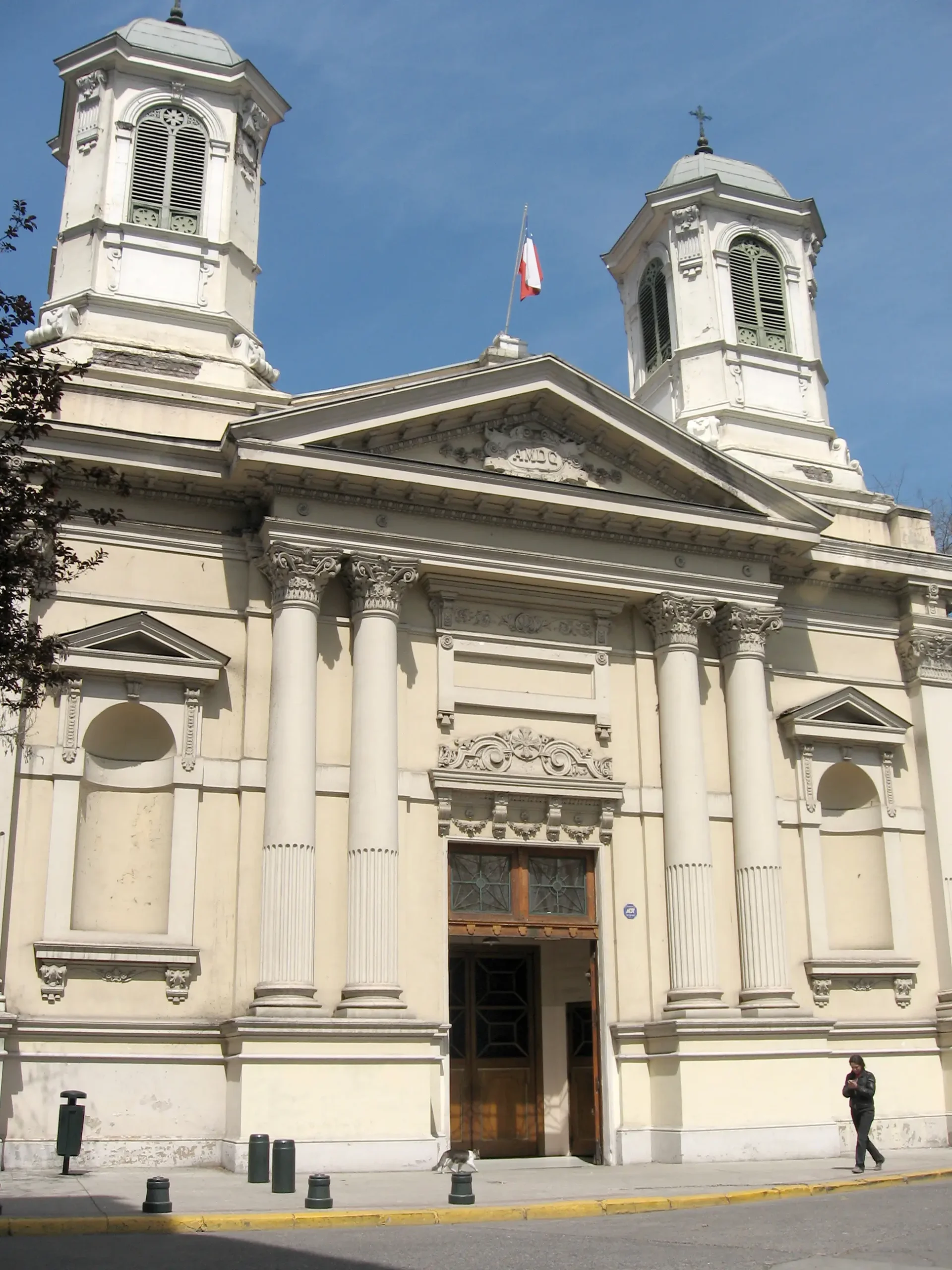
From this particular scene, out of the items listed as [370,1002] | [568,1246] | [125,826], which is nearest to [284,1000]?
[370,1002]

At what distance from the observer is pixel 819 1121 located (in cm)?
2039

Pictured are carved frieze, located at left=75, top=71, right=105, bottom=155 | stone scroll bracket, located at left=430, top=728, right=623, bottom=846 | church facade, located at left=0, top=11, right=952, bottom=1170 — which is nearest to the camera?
church facade, located at left=0, top=11, right=952, bottom=1170

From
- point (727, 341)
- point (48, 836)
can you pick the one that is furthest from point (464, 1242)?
point (727, 341)

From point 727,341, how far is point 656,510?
6835 mm

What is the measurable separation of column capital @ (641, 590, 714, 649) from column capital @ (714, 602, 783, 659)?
0.44m

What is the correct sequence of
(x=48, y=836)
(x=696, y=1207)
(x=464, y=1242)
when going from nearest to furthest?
(x=464, y=1242) < (x=696, y=1207) < (x=48, y=836)

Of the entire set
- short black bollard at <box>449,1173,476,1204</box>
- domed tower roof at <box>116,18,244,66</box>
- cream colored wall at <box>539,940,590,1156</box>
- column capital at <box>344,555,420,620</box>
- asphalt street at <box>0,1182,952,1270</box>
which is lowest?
asphalt street at <box>0,1182,952,1270</box>

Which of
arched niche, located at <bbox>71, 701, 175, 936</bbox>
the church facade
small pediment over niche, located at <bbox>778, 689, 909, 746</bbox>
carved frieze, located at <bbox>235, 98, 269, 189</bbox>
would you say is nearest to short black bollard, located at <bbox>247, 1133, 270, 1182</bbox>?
the church facade

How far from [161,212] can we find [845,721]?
50.1 feet

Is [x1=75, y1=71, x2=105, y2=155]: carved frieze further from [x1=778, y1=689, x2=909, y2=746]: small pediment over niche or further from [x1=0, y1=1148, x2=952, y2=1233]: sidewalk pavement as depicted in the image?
[x1=0, y1=1148, x2=952, y2=1233]: sidewalk pavement

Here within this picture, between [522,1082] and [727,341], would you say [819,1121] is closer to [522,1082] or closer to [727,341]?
[522,1082]

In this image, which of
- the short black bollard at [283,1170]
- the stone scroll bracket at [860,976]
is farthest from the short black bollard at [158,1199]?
the stone scroll bracket at [860,976]

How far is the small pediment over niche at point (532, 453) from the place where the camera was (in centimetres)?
2203

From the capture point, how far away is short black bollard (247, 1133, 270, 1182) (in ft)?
51.7
